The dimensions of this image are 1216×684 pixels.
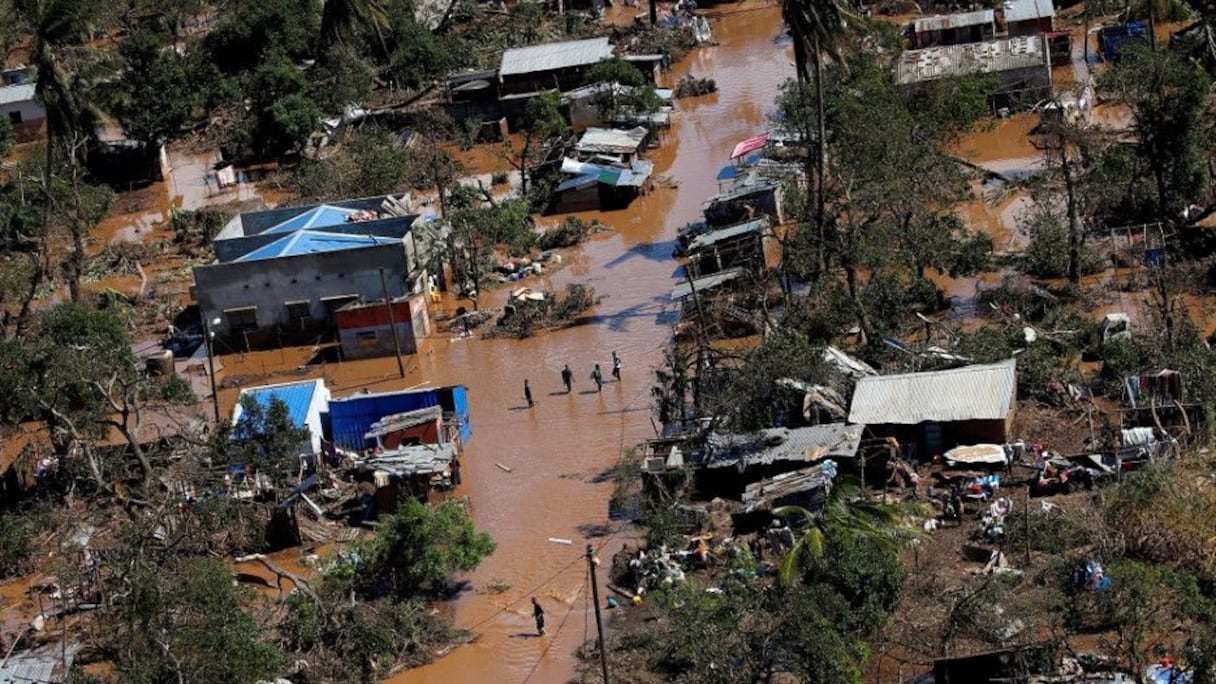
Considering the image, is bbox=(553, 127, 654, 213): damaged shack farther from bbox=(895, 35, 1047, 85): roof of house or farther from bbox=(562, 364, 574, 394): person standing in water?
bbox=(562, 364, 574, 394): person standing in water

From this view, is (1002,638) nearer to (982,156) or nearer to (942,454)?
(942,454)

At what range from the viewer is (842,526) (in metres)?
20.8

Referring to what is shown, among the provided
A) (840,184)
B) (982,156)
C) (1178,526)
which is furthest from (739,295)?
(1178,526)

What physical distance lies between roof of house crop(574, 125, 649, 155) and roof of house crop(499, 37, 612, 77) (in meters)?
4.82

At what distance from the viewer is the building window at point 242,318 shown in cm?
3653

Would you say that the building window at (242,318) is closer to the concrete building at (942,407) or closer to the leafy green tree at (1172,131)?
the concrete building at (942,407)

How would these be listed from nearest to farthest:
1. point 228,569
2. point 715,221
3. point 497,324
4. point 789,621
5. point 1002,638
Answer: point 789,621
point 1002,638
point 228,569
point 497,324
point 715,221

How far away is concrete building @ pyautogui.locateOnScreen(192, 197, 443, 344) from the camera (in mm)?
35719

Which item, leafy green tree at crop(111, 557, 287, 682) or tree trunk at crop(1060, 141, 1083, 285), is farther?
tree trunk at crop(1060, 141, 1083, 285)

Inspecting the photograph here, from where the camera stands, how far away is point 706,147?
46.8 meters

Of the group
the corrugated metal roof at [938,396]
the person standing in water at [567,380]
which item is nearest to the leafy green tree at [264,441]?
the person standing in water at [567,380]

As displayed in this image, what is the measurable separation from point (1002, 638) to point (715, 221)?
1955 centimetres

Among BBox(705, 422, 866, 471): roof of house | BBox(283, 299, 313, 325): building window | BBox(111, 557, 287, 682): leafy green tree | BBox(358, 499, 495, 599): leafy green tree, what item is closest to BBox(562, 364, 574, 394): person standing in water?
BBox(705, 422, 866, 471): roof of house

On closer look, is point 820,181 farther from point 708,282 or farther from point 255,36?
point 255,36
